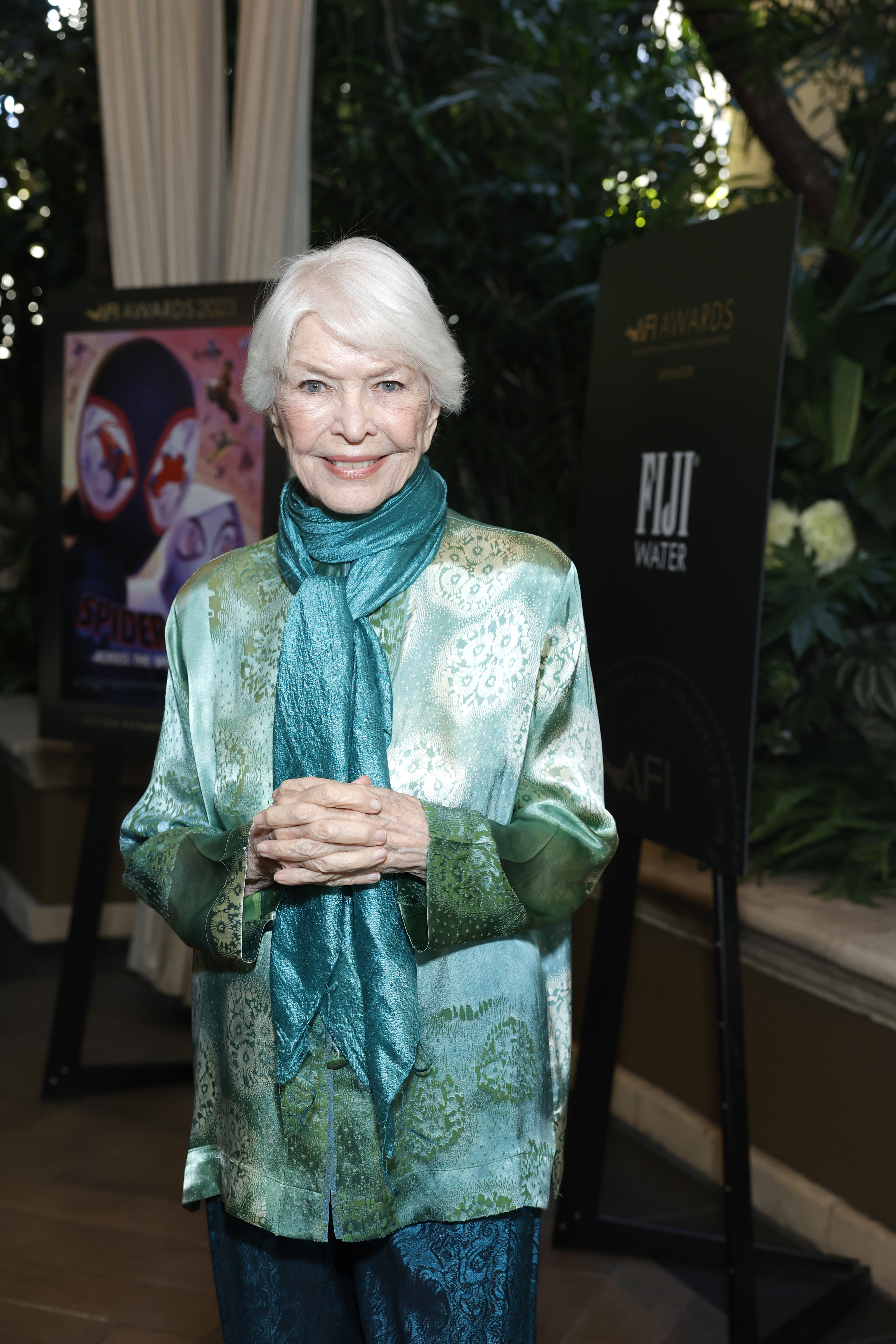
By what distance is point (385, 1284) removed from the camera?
134cm

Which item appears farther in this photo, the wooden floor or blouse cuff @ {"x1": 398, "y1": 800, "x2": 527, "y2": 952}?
the wooden floor

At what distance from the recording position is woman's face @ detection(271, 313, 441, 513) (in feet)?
4.19

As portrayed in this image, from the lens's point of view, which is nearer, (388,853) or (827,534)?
(388,853)

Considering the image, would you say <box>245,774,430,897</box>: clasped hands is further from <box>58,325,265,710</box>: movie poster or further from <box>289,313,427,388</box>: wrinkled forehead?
<box>58,325,265,710</box>: movie poster

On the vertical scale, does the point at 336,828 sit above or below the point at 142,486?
below

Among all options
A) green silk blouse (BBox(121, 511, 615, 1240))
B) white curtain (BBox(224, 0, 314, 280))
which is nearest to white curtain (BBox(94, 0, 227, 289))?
white curtain (BBox(224, 0, 314, 280))

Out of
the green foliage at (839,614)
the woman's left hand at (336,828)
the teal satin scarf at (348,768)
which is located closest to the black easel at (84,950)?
the green foliage at (839,614)

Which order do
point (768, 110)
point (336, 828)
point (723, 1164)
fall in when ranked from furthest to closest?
point (768, 110) < point (723, 1164) < point (336, 828)

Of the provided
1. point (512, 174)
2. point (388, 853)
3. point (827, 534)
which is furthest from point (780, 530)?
point (512, 174)

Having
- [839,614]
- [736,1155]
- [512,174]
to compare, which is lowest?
[736,1155]

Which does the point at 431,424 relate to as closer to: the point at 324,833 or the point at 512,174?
the point at 324,833

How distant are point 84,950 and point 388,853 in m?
2.55

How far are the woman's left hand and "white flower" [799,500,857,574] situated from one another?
1.97 meters

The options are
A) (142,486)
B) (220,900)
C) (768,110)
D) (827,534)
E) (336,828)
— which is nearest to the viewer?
(336,828)
